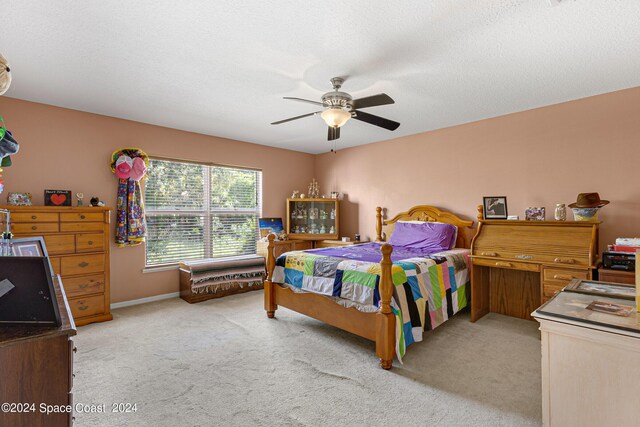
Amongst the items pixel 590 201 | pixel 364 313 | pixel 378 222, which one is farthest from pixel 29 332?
pixel 378 222

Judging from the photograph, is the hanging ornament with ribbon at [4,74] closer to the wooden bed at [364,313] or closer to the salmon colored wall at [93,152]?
the wooden bed at [364,313]

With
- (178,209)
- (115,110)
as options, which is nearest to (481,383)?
(178,209)

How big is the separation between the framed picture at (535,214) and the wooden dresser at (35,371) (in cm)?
398

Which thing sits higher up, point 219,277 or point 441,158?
point 441,158

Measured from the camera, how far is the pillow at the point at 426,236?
4.07 meters

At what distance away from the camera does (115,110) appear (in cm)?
368

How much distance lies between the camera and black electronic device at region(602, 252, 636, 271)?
101 inches

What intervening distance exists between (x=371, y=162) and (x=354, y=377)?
3806mm

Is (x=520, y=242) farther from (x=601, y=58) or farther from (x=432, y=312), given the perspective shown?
(x=601, y=58)

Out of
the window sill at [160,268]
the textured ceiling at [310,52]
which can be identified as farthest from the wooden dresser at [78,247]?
the textured ceiling at [310,52]

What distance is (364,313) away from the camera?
2645 mm

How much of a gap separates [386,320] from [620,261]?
2.09 meters

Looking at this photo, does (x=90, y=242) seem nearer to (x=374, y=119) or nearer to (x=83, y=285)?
(x=83, y=285)

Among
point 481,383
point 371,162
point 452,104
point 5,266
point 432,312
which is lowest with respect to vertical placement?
point 481,383
